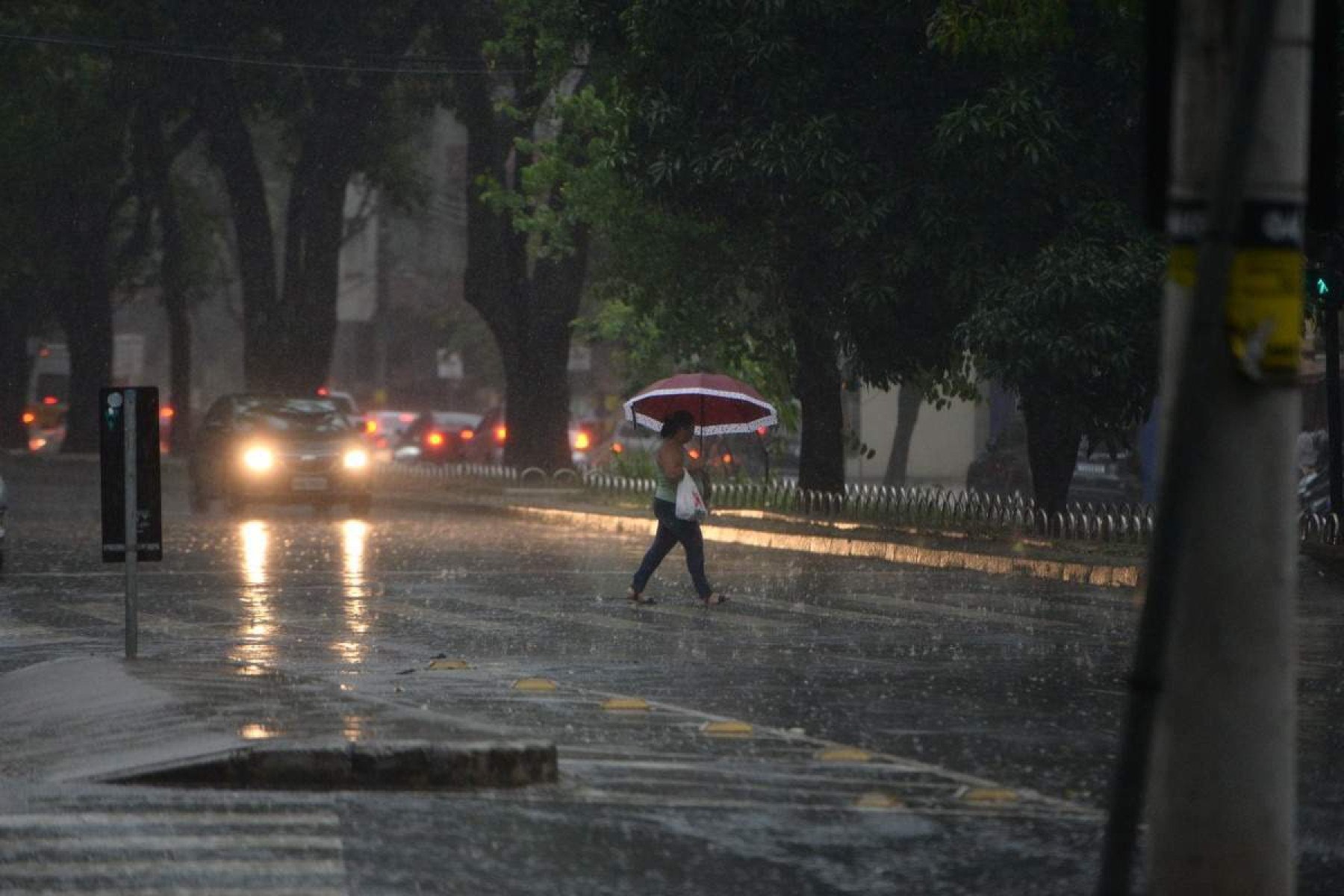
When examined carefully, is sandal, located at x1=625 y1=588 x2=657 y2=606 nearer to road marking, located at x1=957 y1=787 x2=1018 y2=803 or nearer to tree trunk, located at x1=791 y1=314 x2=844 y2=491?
road marking, located at x1=957 y1=787 x2=1018 y2=803

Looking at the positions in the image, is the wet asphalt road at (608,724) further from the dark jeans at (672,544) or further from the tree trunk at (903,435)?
the tree trunk at (903,435)

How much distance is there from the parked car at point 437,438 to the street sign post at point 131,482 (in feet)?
136

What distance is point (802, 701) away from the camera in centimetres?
1312

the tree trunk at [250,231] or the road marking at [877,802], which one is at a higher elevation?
the tree trunk at [250,231]

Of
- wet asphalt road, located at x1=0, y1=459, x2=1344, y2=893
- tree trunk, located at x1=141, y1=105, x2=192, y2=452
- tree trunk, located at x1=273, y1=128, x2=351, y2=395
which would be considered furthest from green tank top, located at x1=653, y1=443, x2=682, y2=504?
tree trunk, located at x1=141, y1=105, x2=192, y2=452

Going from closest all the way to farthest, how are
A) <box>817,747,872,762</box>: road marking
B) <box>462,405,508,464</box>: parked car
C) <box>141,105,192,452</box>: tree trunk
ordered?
<box>817,747,872,762</box>: road marking, <box>141,105,192,452</box>: tree trunk, <box>462,405,508,464</box>: parked car

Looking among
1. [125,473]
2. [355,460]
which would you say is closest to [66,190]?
[355,460]

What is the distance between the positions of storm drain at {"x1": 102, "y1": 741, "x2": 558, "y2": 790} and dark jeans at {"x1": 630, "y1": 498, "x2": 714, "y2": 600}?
9632 millimetres

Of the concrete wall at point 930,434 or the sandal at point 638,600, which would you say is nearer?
the sandal at point 638,600

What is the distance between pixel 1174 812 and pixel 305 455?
29387mm

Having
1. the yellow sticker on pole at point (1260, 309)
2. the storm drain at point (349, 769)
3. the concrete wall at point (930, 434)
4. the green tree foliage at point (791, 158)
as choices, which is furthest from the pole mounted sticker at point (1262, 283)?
the concrete wall at point (930, 434)

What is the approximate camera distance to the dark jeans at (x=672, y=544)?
64.7ft

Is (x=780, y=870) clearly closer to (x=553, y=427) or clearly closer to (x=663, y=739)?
(x=663, y=739)

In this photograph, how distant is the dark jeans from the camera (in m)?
19.7
